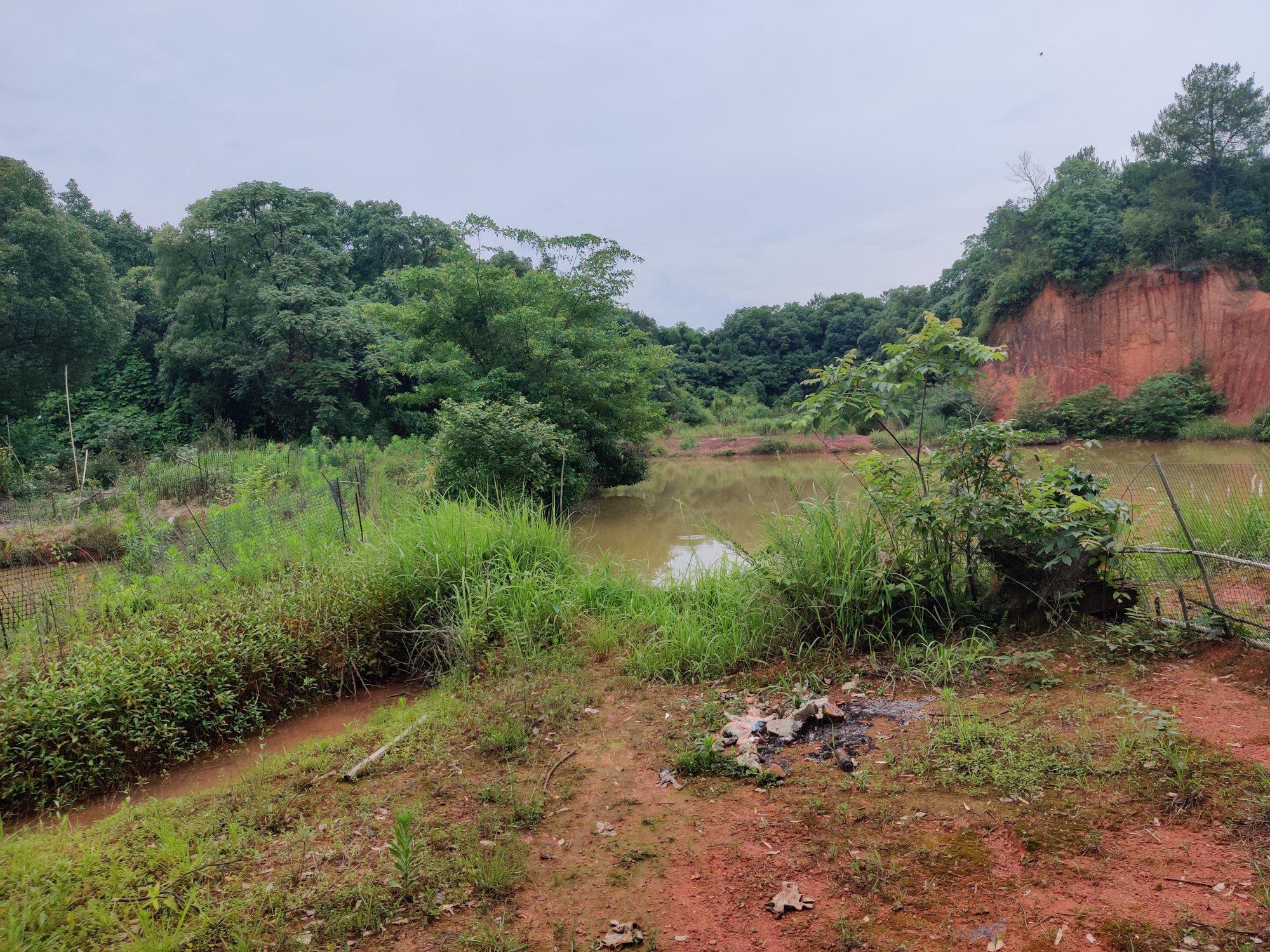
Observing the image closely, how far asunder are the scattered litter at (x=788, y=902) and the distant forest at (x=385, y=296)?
36.5ft

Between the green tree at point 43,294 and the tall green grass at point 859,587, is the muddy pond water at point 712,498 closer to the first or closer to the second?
the tall green grass at point 859,587

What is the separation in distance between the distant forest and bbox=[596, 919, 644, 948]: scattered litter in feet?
36.3

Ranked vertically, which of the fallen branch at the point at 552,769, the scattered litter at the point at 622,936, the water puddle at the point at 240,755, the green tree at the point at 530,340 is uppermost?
the green tree at the point at 530,340

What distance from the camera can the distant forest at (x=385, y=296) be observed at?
13.7 metres

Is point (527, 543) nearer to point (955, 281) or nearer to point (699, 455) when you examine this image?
point (699, 455)

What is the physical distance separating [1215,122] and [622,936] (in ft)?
109

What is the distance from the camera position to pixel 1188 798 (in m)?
2.27

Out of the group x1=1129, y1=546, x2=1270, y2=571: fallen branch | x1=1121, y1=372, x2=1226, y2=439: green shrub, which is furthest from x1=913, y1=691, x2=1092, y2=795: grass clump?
x1=1121, y1=372, x2=1226, y2=439: green shrub

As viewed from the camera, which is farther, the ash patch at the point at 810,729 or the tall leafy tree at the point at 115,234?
the tall leafy tree at the point at 115,234

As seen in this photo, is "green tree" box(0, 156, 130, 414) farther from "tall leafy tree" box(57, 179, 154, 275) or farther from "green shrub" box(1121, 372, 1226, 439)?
"green shrub" box(1121, 372, 1226, 439)

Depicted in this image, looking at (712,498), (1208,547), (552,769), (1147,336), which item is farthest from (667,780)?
(1147,336)

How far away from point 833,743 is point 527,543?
10.2ft

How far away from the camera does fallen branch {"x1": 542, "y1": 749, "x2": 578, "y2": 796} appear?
293 centimetres

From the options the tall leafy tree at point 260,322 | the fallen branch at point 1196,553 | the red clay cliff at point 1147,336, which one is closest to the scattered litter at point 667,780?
the fallen branch at point 1196,553
